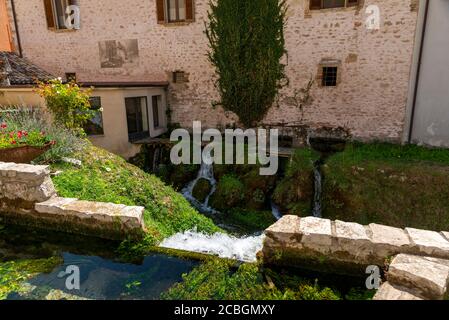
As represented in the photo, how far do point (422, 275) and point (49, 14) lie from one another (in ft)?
54.9

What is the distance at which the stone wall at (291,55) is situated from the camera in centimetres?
1034

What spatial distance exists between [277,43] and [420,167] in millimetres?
6336

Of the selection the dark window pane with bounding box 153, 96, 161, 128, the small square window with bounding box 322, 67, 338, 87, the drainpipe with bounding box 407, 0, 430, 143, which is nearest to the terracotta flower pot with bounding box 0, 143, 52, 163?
the dark window pane with bounding box 153, 96, 161, 128

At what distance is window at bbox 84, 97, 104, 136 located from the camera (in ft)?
33.3

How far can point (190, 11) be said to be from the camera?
39.6 feet

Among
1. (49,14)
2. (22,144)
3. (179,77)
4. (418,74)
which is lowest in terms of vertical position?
(22,144)

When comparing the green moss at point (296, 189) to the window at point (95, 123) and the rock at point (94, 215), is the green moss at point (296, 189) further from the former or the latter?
the window at point (95, 123)

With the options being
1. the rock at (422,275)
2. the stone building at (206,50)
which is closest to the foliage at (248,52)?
the stone building at (206,50)

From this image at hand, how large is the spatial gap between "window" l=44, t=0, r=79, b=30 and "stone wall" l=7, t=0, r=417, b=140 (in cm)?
33

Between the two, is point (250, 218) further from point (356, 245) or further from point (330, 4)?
point (330, 4)

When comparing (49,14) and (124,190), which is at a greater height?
(49,14)

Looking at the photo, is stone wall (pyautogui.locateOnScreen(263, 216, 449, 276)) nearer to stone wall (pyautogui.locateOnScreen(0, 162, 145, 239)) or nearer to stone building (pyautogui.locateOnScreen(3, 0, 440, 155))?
stone wall (pyautogui.locateOnScreen(0, 162, 145, 239))

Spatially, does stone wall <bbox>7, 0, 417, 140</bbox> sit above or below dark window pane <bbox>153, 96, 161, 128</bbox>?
above

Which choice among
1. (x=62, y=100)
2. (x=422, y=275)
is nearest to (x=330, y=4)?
(x=62, y=100)
